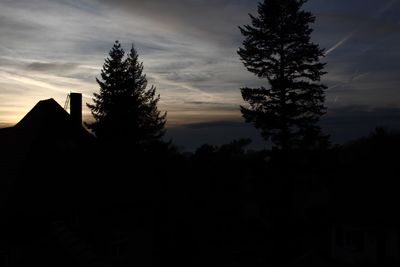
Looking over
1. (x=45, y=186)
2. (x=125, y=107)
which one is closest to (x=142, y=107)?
(x=125, y=107)

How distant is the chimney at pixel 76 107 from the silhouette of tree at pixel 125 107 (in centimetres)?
696

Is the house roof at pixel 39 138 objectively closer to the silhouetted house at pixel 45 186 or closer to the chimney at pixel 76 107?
the silhouetted house at pixel 45 186

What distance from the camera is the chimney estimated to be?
90.1 feet

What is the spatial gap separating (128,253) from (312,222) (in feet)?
58.6

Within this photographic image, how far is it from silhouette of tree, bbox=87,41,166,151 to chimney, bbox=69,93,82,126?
6.96 m

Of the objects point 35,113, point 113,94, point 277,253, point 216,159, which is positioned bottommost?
point 277,253

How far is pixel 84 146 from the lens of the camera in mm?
26031

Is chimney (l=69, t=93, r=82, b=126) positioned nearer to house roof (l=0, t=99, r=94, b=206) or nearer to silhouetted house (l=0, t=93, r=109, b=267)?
silhouetted house (l=0, t=93, r=109, b=267)

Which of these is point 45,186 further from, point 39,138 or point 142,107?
point 142,107

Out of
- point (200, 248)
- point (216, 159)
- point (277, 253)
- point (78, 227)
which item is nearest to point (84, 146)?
point (78, 227)

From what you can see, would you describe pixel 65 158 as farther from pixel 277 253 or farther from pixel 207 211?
pixel 277 253

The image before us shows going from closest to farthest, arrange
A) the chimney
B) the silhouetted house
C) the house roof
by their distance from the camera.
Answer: the silhouetted house, the house roof, the chimney

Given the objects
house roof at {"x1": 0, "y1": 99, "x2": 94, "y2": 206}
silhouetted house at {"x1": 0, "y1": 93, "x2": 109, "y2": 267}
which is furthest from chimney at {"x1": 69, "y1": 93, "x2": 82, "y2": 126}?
house roof at {"x1": 0, "y1": 99, "x2": 94, "y2": 206}

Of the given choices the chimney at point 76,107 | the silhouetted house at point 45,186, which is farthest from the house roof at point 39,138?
the chimney at point 76,107
